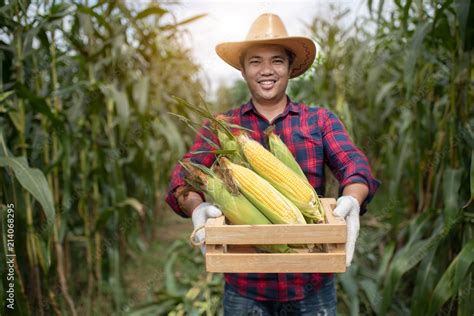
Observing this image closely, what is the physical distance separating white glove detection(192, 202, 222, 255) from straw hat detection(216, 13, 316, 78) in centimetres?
45

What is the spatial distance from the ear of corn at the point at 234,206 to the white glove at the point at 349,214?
149mm

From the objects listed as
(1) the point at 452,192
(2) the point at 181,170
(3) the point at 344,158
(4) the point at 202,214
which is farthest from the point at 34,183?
(1) the point at 452,192

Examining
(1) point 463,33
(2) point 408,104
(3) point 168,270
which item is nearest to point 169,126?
(3) point 168,270

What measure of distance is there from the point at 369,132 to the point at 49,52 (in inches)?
105

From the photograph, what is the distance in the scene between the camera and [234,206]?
3.57ft

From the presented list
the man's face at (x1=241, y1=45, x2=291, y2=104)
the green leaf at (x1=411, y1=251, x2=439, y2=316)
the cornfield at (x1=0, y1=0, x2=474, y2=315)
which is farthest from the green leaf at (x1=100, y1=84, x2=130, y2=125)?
the green leaf at (x1=411, y1=251, x2=439, y2=316)

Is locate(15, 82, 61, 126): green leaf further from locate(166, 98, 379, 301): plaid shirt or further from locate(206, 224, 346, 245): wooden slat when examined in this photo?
locate(206, 224, 346, 245): wooden slat

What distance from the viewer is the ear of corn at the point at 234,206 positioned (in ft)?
3.57

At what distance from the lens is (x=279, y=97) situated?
132 cm

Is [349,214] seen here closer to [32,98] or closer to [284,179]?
[284,179]

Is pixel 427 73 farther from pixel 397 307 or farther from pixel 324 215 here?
pixel 324 215

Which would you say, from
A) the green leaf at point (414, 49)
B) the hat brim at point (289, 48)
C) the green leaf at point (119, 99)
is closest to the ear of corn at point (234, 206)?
the hat brim at point (289, 48)

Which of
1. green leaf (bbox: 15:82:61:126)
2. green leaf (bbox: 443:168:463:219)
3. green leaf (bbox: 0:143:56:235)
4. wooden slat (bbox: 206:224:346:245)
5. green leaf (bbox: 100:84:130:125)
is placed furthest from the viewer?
green leaf (bbox: 100:84:130:125)

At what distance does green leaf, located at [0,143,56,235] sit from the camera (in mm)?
1495
